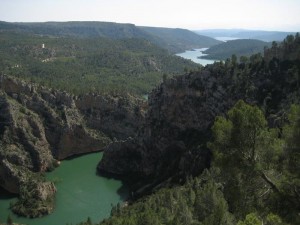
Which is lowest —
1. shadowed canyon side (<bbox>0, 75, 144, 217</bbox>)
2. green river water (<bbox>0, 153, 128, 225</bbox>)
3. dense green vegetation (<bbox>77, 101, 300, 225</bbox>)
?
green river water (<bbox>0, 153, 128, 225</bbox>)

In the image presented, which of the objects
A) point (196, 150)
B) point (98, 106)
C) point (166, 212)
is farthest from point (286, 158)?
point (98, 106)

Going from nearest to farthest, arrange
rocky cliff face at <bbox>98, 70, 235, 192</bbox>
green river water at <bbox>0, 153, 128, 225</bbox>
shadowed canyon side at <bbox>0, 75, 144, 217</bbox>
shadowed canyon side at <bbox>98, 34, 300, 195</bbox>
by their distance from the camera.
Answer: green river water at <bbox>0, 153, 128, 225</bbox>, shadowed canyon side at <bbox>98, 34, 300, 195</bbox>, rocky cliff face at <bbox>98, 70, 235, 192</bbox>, shadowed canyon side at <bbox>0, 75, 144, 217</bbox>

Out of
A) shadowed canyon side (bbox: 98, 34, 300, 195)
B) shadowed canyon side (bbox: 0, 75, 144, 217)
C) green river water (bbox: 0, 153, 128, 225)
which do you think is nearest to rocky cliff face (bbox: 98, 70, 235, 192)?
shadowed canyon side (bbox: 98, 34, 300, 195)

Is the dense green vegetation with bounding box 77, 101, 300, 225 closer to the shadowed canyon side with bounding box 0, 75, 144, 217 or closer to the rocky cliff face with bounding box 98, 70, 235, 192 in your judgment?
the rocky cliff face with bounding box 98, 70, 235, 192

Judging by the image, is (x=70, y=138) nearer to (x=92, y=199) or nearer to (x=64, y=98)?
(x=64, y=98)

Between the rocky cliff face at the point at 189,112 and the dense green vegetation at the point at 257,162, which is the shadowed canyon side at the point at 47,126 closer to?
the rocky cliff face at the point at 189,112

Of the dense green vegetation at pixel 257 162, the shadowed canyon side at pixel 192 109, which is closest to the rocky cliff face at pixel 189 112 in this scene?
the shadowed canyon side at pixel 192 109
